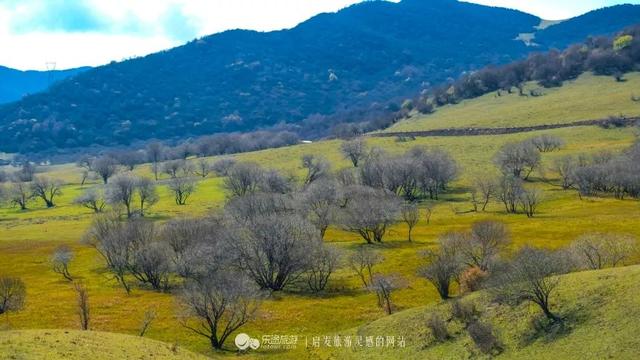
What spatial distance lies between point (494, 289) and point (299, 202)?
214 feet

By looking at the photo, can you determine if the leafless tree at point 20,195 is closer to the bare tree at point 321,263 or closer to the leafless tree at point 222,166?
the leafless tree at point 222,166

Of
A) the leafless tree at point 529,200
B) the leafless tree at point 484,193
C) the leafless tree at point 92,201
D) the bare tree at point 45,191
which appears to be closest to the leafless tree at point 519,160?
the leafless tree at point 484,193

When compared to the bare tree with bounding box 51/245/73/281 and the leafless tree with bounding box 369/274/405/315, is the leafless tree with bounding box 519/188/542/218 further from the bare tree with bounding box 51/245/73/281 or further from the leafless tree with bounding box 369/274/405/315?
the bare tree with bounding box 51/245/73/281

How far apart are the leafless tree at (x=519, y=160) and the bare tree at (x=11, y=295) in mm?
106411

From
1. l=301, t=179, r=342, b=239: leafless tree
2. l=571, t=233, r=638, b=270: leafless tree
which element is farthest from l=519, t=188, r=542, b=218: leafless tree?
l=571, t=233, r=638, b=270: leafless tree

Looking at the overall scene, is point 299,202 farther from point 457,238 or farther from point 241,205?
point 457,238

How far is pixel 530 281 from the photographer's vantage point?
44000mm

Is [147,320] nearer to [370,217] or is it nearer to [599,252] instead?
[370,217]

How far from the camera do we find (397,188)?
143875 mm

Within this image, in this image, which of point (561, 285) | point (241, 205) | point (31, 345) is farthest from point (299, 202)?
point (31, 345)

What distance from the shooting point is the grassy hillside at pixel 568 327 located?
37375mm

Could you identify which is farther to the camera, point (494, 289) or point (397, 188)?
point (397, 188)

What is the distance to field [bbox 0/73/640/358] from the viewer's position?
195ft

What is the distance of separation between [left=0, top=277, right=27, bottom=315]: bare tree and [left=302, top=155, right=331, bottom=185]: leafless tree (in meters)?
97.9
